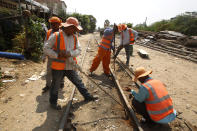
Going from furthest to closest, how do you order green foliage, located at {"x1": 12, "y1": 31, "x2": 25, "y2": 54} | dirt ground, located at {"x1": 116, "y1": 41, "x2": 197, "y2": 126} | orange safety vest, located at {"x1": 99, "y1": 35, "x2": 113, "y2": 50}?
green foliage, located at {"x1": 12, "y1": 31, "x2": 25, "y2": 54} < orange safety vest, located at {"x1": 99, "y1": 35, "x2": 113, "y2": 50} < dirt ground, located at {"x1": 116, "y1": 41, "x2": 197, "y2": 126}

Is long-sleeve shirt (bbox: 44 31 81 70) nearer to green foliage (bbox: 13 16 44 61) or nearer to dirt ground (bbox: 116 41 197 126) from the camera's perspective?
dirt ground (bbox: 116 41 197 126)

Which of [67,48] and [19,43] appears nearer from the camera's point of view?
[67,48]

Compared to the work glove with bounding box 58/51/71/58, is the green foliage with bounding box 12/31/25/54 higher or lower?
higher

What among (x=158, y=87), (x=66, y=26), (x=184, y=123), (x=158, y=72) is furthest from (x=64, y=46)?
(x=158, y=72)

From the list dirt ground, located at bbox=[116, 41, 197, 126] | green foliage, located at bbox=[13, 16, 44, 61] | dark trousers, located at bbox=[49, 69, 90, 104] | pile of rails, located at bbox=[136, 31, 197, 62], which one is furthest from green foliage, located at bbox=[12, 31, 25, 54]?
pile of rails, located at bbox=[136, 31, 197, 62]

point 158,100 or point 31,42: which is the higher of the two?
point 31,42

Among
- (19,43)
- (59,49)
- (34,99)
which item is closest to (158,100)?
(59,49)

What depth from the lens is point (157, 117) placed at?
249 centimetres

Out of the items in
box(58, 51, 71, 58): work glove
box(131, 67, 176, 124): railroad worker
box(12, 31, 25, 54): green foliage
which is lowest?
box(131, 67, 176, 124): railroad worker

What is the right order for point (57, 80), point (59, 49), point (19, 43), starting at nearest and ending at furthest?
point (59, 49) < point (57, 80) < point (19, 43)

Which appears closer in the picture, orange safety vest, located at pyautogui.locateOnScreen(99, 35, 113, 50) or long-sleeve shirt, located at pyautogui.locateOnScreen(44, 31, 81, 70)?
long-sleeve shirt, located at pyautogui.locateOnScreen(44, 31, 81, 70)

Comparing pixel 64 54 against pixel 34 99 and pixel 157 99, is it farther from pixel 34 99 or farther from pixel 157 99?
pixel 157 99

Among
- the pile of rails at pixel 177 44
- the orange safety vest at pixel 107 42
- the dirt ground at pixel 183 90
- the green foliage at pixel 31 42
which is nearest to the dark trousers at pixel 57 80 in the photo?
the orange safety vest at pixel 107 42

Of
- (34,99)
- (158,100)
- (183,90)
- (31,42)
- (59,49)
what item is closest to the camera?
Answer: (158,100)
